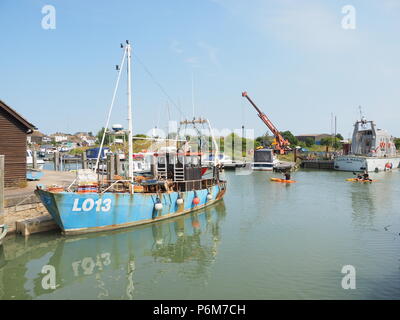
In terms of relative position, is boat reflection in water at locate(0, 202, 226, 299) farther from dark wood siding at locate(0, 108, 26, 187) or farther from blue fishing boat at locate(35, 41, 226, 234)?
dark wood siding at locate(0, 108, 26, 187)

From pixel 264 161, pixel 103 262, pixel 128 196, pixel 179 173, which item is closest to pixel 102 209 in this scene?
pixel 128 196

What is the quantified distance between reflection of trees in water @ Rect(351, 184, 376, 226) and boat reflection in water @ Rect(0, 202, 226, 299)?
1004 cm

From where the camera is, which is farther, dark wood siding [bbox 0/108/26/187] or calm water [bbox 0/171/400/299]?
dark wood siding [bbox 0/108/26/187]

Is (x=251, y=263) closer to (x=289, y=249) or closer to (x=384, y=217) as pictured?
(x=289, y=249)

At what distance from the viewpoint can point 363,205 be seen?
83.9 feet

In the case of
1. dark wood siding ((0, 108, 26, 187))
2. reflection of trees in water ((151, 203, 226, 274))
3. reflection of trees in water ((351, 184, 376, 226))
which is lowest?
reflection of trees in water ((151, 203, 226, 274))

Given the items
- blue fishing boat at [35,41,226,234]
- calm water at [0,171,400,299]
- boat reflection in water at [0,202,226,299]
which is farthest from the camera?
blue fishing boat at [35,41,226,234]

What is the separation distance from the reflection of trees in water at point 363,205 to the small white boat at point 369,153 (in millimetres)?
23887

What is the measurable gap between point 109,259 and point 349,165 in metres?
55.8

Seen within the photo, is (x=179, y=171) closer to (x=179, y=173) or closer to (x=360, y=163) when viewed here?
(x=179, y=173)

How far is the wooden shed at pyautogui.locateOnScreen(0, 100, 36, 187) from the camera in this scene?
2083 centimetres

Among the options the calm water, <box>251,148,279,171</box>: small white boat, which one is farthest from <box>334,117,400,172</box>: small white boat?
the calm water

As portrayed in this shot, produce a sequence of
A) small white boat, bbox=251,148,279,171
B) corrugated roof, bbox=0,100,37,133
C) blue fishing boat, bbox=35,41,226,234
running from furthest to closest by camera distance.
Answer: small white boat, bbox=251,148,279,171
corrugated roof, bbox=0,100,37,133
blue fishing boat, bbox=35,41,226,234

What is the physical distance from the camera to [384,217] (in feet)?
69.6
